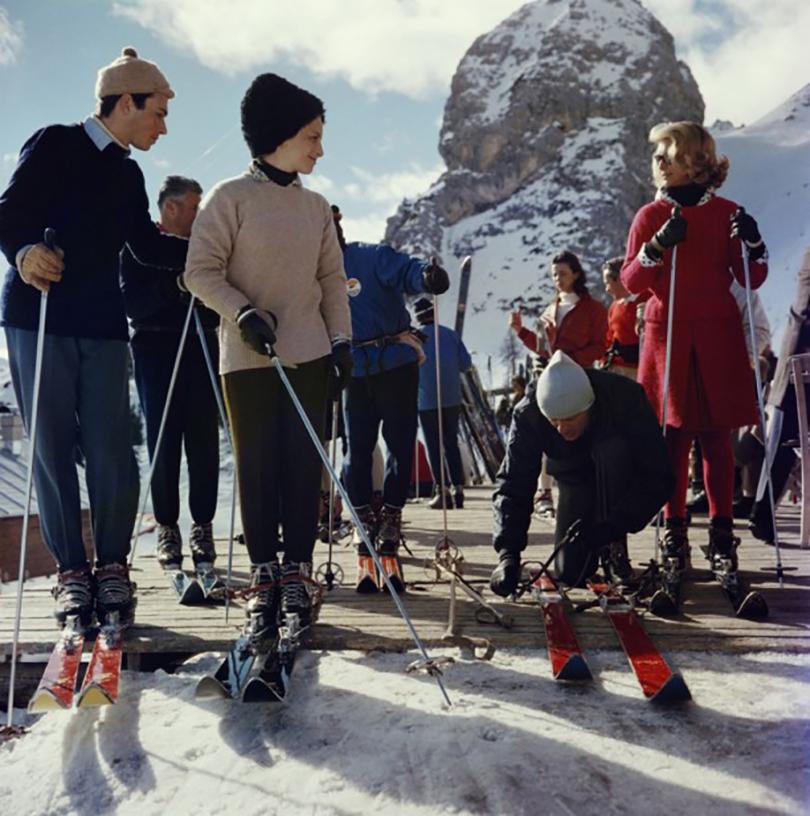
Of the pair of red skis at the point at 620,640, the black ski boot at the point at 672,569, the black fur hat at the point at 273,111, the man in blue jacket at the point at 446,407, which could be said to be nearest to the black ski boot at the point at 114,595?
the pair of red skis at the point at 620,640

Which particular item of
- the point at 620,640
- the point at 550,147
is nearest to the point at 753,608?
the point at 620,640

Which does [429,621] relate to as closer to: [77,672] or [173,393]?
[77,672]

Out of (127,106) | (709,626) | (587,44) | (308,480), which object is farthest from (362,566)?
(587,44)

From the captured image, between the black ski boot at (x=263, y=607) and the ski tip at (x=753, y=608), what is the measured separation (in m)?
1.74

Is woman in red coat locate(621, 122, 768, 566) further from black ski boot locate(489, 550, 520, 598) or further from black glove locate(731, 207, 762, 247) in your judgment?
black ski boot locate(489, 550, 520, 598)

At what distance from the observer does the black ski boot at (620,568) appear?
3193 mm

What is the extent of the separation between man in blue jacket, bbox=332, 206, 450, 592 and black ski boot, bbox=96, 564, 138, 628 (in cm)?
118

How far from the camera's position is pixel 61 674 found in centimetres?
240

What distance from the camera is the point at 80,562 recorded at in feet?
9.42

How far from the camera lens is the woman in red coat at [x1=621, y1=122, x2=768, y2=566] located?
3338mm

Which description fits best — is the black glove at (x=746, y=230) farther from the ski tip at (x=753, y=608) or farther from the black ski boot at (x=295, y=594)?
the black ski boot at (x=295, y=594)

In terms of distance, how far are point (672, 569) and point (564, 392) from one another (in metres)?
0.95

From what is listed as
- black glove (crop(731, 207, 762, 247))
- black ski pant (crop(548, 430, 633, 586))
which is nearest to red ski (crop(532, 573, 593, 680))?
black ski pant (crop(548, 430, 633, 586))

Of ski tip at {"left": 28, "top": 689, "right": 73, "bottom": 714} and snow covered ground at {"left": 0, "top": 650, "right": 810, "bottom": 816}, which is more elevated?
ski tip at {"left": 28, "top": 689, "right": 73, "bottom": 714}
